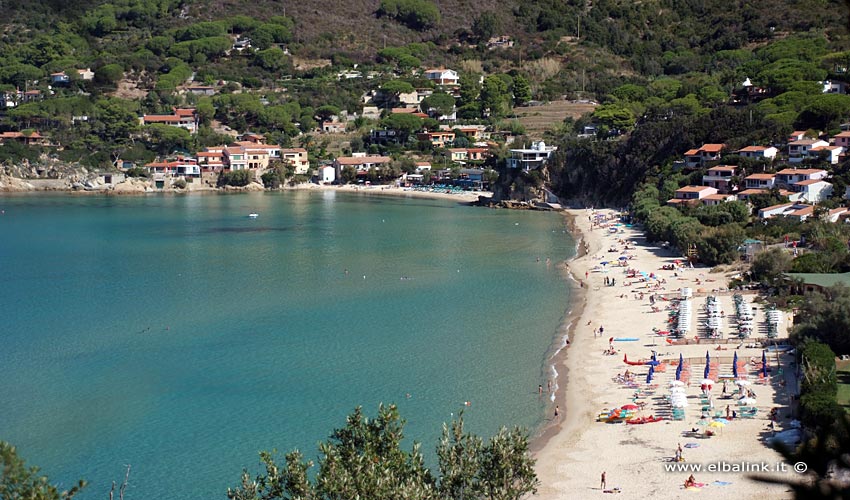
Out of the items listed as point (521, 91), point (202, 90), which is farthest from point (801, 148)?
point (202, 90)

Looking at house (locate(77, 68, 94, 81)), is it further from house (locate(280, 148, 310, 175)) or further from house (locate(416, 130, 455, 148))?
house (locate(416, 130, 455, 148))

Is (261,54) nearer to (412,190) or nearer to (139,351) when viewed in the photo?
(412,190)

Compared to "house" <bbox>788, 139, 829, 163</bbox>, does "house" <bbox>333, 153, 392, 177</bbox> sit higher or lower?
lower

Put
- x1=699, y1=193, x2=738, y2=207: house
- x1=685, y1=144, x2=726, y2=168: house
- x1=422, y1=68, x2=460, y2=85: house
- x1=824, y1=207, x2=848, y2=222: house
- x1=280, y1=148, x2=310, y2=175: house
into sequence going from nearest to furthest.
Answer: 1. x1=824, y1=207, x2=848, y2=222: house
2. x1=699, y1=193, x2=738, y2=207: house
3. x1=685, y1=144, x2=726, y2=168: house
4. x1=280, y1=148, x2=310, y2=175: house
5. x1=422, y1=68, x2=460, y2=85: house

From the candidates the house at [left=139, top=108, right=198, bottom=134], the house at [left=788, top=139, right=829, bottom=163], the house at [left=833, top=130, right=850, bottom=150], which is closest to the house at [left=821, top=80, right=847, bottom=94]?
the house at [left=833, top=130, right=850, bottom=150]

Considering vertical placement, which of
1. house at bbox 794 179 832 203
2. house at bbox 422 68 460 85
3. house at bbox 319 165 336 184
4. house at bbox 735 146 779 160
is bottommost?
house at bbox 319 165 336 184

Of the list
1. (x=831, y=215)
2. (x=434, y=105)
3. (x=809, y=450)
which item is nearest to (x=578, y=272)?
(x=831, y=215)

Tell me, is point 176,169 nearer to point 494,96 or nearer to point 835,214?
point 494,96

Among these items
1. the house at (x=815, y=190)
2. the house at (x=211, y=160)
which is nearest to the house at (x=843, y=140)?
the house at (x=815, y=190)
